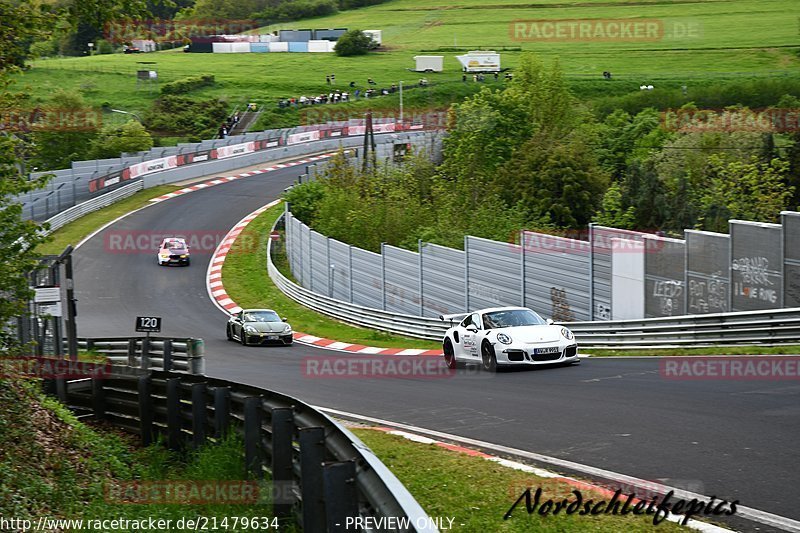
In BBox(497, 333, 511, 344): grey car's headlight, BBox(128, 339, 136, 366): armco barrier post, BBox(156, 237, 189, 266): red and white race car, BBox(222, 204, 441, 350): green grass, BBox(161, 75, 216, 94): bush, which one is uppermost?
BBox(161, 75, 216, 94): bush

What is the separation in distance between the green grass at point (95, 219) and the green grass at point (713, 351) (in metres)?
32.5

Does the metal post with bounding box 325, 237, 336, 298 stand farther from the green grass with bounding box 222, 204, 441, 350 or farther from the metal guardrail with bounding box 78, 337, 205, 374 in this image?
the metal guardrail with bounding box 78, 337, 205, 374

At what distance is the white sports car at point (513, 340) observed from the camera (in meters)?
19.9

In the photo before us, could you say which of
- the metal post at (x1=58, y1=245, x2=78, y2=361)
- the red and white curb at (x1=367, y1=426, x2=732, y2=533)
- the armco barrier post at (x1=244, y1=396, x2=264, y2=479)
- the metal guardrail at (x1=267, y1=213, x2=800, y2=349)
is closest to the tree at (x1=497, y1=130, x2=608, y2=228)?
the metal guardrail at (x1=267, y1=213, x2=800, y2=349)

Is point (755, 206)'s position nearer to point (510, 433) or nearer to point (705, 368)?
point (705, 368)

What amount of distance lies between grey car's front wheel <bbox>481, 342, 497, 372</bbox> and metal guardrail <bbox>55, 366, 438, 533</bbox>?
25.8ft

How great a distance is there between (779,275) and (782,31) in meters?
112

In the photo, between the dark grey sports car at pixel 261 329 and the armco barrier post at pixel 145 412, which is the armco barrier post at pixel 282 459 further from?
the dark grey sports car at pixel 261 329

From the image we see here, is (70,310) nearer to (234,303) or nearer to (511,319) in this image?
(511,319)

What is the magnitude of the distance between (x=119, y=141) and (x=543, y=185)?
39660mm

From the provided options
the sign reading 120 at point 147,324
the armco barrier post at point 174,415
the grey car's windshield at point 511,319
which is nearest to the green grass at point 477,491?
the armco barrier post at point 174,415

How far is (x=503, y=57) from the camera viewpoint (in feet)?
431

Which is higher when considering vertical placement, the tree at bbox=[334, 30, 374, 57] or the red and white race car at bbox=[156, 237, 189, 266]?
the tree at bbox=[334, 30, 374, 57]

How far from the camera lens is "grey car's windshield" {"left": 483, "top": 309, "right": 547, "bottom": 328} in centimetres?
2056
